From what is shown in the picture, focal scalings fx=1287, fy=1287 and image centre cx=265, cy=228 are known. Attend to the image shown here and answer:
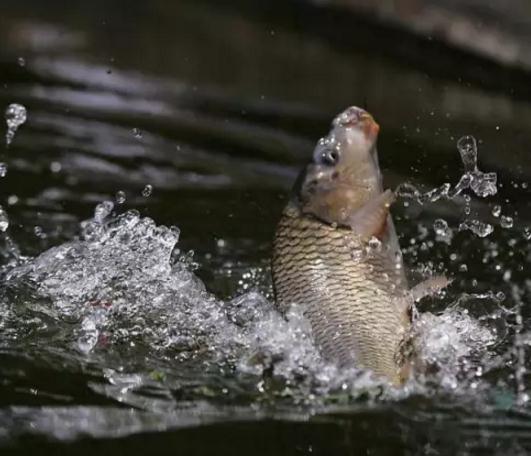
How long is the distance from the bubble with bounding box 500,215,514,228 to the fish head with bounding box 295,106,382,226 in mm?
1802

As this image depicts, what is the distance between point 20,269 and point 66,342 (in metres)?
0.63

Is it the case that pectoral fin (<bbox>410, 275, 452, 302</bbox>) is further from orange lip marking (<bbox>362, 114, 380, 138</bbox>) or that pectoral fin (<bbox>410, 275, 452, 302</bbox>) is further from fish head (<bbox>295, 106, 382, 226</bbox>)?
orange lip marking (<bbox>362, 114, 380, 138</bbox>)

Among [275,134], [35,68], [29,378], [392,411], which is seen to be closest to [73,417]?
[29,378]

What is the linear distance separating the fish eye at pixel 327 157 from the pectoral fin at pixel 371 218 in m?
0.14

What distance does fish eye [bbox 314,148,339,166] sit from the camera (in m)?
2.96

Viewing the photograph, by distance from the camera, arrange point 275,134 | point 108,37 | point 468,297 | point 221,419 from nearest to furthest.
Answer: point 221,419, point 468,297, point 275,134, point 108,37

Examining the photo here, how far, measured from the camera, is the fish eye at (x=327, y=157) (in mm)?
2961

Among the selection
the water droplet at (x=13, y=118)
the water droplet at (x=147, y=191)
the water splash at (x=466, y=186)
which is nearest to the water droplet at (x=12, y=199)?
the water droplet at (x=147, y=191)

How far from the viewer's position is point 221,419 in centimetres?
283

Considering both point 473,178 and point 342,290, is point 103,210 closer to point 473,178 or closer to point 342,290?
point 473,178

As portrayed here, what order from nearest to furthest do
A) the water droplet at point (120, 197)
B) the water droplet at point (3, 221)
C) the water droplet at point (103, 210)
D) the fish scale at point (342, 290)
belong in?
the fish scale at point (342, 290), the water droplet at point (3, 221), the water droplet at point (103, 210), the water droplet at point (120, 197)

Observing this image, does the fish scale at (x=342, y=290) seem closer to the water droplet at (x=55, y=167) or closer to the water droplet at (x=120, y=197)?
the water droplet at (x=120, y=197)

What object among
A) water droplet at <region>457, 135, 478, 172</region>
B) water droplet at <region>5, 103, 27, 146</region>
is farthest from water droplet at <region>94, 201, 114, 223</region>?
water droplet at <region>457, 135, 478, 172</region>

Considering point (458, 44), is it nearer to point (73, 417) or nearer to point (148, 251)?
point (148, 251)
